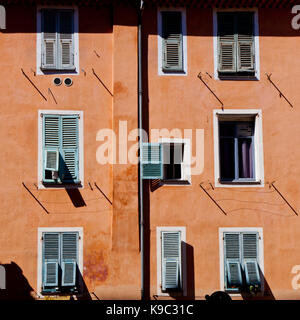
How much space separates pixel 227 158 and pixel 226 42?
3048mm

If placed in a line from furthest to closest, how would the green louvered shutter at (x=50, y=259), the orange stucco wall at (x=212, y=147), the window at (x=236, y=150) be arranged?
the window at (x=236, y=150)
the orange stucco wall at (x=212, y=147)
the green louvered shutter at (x=50, y=259)

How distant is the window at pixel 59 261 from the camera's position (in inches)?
744

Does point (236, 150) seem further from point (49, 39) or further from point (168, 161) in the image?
point (49, 39)

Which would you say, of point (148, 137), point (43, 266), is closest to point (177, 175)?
point (148, 137)

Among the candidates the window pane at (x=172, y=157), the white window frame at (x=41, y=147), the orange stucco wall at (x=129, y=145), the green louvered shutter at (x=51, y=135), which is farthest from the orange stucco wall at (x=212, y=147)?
the green louvered shutter at (x=51, y=135)

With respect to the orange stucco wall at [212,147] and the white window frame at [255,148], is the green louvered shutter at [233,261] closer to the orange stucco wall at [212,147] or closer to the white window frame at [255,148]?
the orange stucco wall at [212,147]

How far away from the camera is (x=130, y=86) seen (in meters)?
19.7

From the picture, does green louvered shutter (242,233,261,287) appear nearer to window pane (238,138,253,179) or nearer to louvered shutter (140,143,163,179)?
window pane (238,138,253,179)

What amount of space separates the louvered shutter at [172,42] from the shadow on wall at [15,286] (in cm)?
634

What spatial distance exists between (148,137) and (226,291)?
4326 millimetres

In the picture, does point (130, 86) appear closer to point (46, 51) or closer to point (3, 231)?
point (46, 51)

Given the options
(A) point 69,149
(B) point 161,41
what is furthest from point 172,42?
(A) point 69,149

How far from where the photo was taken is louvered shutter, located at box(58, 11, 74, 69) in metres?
20.0

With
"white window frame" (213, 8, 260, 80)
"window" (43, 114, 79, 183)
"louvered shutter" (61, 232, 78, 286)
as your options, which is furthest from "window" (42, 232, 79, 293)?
"white window frame" (213, 8, 260, 80)
